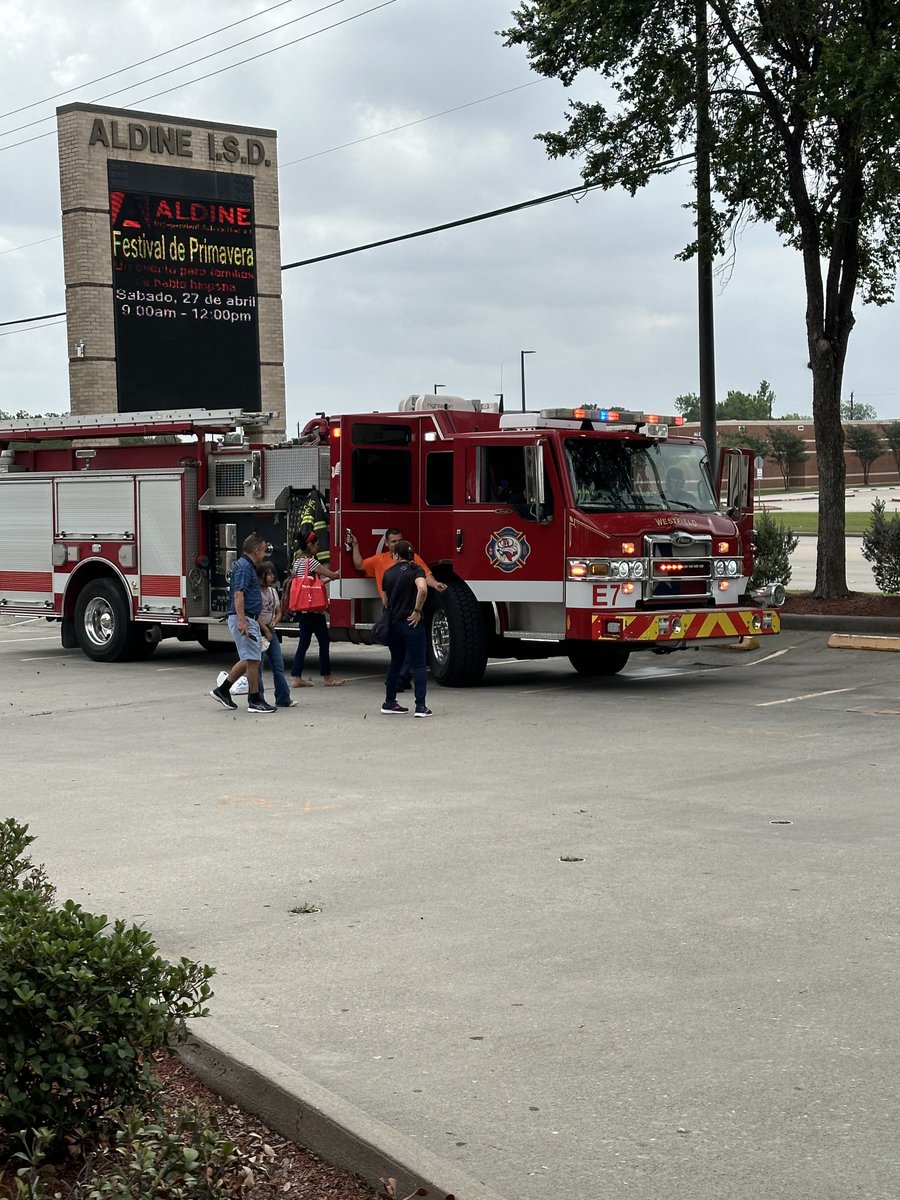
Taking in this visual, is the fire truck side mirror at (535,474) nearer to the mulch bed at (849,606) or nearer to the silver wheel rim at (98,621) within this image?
the mulch bed at (849,606)

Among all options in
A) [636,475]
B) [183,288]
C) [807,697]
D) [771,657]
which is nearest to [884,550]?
[771,657]

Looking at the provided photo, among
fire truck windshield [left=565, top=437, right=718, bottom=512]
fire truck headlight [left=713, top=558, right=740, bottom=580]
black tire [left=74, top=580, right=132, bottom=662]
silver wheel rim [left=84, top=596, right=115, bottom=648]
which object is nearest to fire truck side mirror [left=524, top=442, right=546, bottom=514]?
fire truck windshield [left=565, top=437, right=718, bottom=512]

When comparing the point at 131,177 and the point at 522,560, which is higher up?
the point at 131,177

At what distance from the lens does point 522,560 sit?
1594 cm

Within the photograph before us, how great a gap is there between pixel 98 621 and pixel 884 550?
10.5 meters

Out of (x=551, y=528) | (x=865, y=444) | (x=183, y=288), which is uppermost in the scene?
(x=865, y=444)

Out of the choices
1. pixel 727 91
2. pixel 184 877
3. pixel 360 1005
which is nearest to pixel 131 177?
pixel 727 91

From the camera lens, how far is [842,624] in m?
19.7

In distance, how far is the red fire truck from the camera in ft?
51.5

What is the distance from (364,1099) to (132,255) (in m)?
25.5

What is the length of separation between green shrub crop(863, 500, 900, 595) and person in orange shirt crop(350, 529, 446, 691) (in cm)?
752

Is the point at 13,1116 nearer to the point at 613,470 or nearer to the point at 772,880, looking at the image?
the point at 772,880

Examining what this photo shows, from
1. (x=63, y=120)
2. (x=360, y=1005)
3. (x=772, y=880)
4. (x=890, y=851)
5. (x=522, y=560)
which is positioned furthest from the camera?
(x=63, y=120)

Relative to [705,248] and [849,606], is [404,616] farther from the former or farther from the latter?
[705,248]
